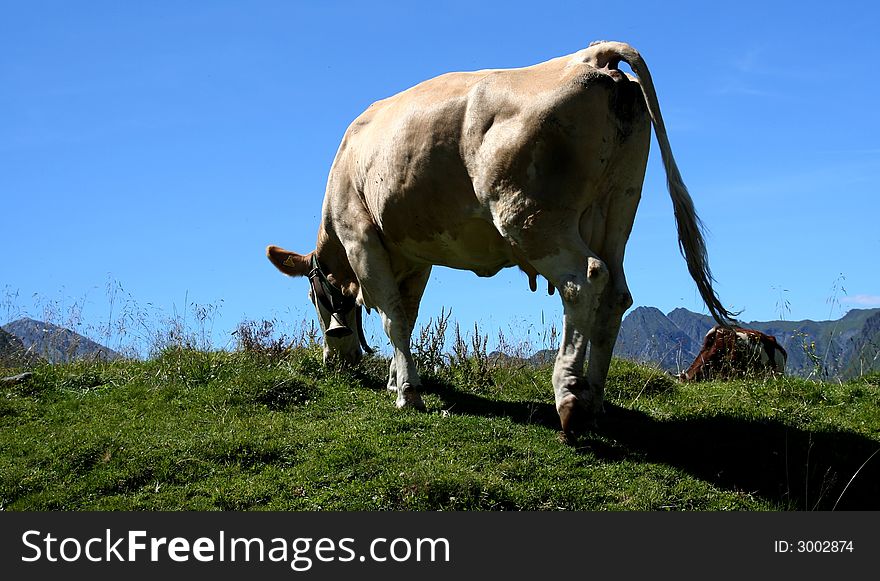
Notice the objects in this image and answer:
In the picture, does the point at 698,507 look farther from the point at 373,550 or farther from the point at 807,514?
the point at 373,550

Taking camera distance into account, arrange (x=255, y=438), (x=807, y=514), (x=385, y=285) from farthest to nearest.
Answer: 1. (x=385, y=285)
2. (x=255, y=438)
3. (x=807, y=514)

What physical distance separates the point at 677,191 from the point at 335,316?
4597 mm

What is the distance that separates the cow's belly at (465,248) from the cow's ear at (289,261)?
102 inches

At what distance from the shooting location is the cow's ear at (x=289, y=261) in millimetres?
12742

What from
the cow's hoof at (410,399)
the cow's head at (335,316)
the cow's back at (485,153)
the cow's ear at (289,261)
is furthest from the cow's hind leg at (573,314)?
the cow's ear at (289,261)

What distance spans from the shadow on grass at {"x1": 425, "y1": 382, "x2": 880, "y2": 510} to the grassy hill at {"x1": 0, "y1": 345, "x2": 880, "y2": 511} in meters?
0.02

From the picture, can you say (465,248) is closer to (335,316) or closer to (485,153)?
(485,153)

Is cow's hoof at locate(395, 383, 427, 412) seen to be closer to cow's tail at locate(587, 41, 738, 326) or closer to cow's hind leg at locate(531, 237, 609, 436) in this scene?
cow's hind leg at locate(531, 237, 609, 436)

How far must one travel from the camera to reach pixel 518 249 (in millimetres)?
8562

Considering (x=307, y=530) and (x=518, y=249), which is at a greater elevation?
(x=518, y=249)

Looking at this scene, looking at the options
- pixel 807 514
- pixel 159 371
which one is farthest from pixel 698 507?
pixel 159 371

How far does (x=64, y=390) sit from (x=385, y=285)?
4304 mm

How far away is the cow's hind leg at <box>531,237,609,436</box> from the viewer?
27.1ft

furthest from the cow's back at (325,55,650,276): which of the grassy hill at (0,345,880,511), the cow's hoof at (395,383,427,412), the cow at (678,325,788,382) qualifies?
the cow at (678,325,788,382)
